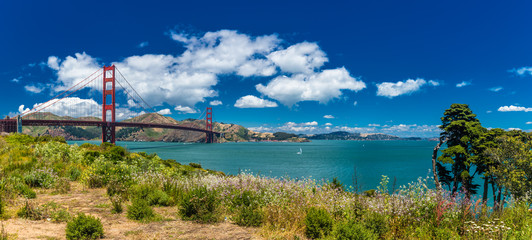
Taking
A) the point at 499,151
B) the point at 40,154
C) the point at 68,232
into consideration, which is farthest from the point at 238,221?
the point at 499,151

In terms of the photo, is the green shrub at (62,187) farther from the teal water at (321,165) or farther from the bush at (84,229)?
the teal water at (321,165)

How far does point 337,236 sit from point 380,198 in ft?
7.14

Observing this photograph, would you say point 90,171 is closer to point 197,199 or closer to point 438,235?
point 197,199

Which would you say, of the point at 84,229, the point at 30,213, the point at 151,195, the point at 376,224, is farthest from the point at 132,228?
the point at 376,224

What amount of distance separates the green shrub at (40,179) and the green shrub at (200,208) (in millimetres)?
6517

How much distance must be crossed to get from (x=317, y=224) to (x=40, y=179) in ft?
34.5

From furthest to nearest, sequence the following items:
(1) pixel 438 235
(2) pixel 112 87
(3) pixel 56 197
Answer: (2) pixel 112 87, (3) pixel 56 197, (1) pixel 438 235

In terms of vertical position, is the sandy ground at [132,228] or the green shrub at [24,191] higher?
the green shrub at [24,191]

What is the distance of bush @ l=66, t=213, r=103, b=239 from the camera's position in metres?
5.20

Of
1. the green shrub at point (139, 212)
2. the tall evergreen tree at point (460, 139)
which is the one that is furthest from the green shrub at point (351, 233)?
the tall evergreen tree at point (460, 139)

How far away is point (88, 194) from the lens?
9.52 metres

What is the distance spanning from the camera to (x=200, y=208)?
270 inches

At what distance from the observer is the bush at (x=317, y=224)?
577 cm

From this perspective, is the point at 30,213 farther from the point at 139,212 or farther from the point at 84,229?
the point at 139,212
